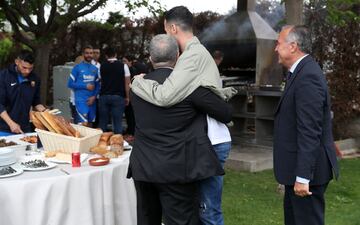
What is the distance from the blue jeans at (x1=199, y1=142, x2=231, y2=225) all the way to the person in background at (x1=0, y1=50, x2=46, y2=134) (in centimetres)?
211

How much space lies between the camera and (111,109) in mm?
8555

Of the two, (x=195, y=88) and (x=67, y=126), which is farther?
(x=67, y=126)

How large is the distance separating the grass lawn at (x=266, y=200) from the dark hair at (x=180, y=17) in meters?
2.38

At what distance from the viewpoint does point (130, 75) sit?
9.31 metres

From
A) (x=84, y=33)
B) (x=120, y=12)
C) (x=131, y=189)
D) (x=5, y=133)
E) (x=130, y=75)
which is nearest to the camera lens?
(x=131, y=189)

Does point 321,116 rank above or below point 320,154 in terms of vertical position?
above

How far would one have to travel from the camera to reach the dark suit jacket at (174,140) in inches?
119

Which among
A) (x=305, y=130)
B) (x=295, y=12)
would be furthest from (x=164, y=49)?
(x=295, y=12)

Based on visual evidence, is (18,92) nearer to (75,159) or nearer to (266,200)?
(75,159)

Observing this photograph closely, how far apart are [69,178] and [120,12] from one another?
8.81m

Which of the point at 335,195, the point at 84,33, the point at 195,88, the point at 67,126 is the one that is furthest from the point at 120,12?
the point at 195,88

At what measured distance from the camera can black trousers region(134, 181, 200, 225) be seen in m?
3.10

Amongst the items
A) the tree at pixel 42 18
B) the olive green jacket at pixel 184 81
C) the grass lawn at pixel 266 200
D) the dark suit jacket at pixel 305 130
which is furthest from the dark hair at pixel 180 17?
the tree at pixel 42 18

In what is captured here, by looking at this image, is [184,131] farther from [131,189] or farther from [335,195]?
[335,195]
